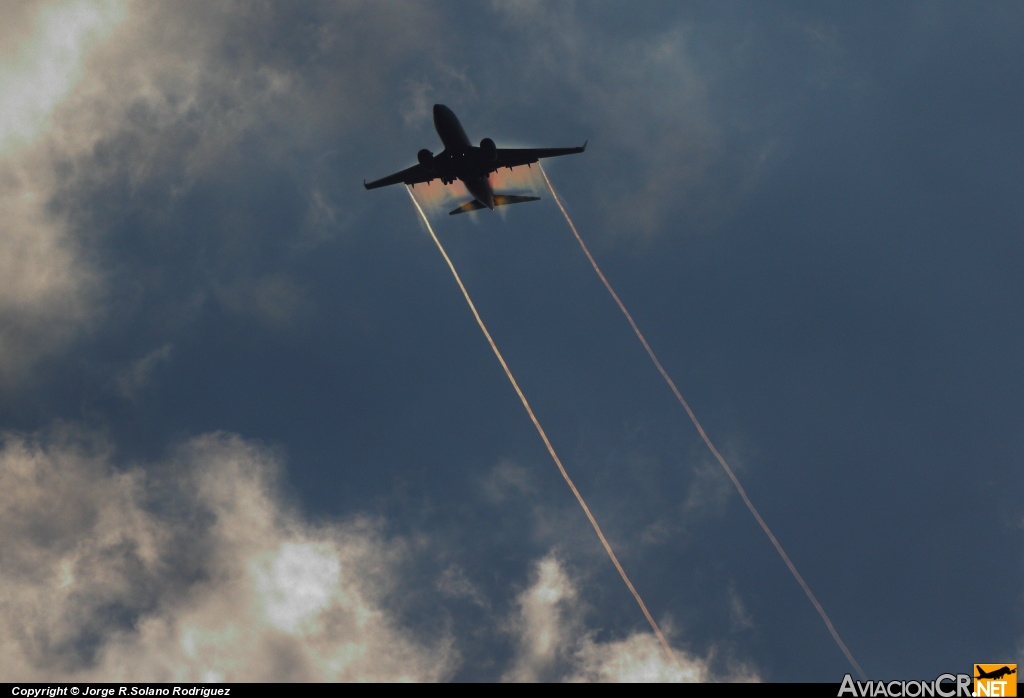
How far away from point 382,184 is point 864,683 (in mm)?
77559

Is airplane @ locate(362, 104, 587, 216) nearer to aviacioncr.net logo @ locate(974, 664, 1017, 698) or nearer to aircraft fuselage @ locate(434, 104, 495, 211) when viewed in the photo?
aircraft fuselage @ locate(434, 104, 495, 211)

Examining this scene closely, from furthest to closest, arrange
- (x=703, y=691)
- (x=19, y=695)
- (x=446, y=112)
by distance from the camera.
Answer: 1. (x=446, y=112)
2. (x=19, y=695)
3. (x=703, y=691)

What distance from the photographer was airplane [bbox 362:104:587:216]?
89000 mm

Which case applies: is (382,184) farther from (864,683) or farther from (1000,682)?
(1000,682)

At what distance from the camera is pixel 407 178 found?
99.2 m

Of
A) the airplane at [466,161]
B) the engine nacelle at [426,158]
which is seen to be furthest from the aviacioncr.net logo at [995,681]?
the engine nacelle at [426,158]

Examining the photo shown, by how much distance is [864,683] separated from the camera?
66.6 meters

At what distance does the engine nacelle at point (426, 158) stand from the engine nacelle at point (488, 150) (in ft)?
20.4

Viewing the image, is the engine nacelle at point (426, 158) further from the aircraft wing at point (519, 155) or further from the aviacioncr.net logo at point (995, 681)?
the aviacioncr.net logo at point (995, 681)

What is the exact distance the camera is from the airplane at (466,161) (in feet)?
292

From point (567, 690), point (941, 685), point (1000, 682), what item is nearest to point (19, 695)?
point (567, 690)

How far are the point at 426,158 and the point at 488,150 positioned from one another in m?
7.61

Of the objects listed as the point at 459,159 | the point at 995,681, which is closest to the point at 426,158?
the point at 459,159

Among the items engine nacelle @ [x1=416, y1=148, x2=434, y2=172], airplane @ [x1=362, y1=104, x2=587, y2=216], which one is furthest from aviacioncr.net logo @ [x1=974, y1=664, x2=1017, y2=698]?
engine nacelle @ [x1=416, y1=148, x2=434, y2=172]
